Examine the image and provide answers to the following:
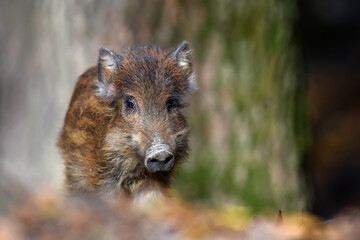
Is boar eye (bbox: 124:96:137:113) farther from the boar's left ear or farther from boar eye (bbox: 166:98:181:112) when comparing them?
the boar's left ear

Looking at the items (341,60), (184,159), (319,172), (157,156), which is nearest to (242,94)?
(184,159)

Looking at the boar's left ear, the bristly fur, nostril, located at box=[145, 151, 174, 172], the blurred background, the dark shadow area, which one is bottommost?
nostril, located at box=[145, 151, 174, 172]

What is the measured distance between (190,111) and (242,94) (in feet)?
2.52

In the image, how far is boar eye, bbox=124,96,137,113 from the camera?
5680mm

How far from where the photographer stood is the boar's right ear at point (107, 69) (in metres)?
5.90

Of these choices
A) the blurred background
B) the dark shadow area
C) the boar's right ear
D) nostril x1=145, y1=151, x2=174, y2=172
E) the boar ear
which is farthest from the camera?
the dark shadow area

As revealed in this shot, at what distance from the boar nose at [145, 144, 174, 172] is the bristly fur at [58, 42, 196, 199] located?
0.25m

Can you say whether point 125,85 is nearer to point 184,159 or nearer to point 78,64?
point 184,159

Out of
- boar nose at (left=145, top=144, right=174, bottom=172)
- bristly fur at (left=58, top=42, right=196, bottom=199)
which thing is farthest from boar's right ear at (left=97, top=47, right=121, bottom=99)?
boar nose at (left=145, top=144, right=174, bottom=172)

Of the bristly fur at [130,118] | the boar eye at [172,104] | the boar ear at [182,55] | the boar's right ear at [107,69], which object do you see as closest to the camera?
the bristly fur at [130,118]

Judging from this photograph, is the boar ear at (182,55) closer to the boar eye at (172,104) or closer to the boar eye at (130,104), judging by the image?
the boar eye at (172,104)

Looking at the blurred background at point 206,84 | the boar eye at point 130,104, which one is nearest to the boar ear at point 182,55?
the boar eye at point 130,104

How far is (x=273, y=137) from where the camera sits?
30.4 ft

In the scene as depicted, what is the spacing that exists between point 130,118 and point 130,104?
14 cm
